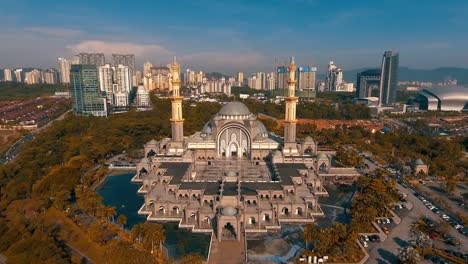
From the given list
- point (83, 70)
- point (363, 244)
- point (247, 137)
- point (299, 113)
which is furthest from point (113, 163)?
point (299, 113)

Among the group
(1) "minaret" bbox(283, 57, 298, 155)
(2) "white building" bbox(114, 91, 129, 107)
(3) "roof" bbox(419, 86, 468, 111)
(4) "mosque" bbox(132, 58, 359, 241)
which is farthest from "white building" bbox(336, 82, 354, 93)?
(1) "minaret" bbox(283, 57, 298, 155)

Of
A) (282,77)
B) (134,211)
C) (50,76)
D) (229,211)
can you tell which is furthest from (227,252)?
(50,76)

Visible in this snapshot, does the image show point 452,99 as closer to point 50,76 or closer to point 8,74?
point 50,76

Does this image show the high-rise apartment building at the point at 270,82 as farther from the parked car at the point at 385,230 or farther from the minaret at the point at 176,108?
the parked car at the point at 385,230

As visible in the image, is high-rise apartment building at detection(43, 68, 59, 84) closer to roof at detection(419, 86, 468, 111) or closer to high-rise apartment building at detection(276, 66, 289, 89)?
high-rise apartment building at detection(276, 66, 289, 89)

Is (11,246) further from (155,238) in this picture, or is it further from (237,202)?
(237,202)
